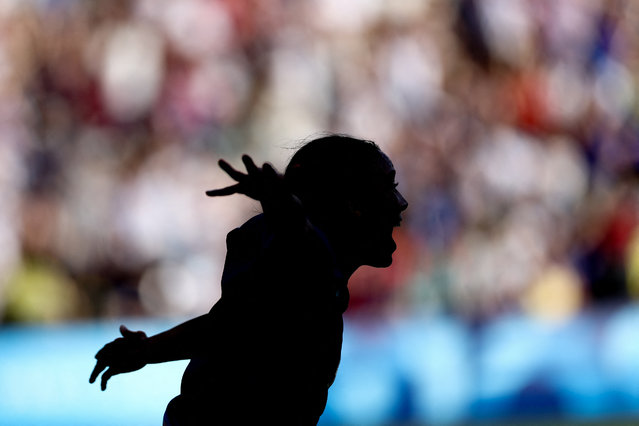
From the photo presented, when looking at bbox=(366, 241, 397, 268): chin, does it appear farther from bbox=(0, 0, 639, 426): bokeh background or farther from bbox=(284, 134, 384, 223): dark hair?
bbox=(0, 0, 639, 426): bokeh background

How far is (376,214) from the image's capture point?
6.70 feet

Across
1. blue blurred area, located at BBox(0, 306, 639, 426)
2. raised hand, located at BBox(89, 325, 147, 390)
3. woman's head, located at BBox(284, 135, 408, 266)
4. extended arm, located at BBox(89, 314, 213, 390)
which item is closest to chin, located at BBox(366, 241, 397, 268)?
woman's head, located at BBox(284, 135, 408, 266)

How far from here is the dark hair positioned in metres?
2.02

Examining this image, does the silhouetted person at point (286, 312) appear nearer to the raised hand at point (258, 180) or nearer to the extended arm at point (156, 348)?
the extended arm at point (156, 348)

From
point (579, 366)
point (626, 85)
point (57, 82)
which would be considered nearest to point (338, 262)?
point (579, 366)

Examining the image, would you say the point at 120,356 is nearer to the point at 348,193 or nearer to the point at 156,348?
the point at 156,348

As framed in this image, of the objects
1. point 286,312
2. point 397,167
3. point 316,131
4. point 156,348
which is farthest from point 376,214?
point 397,167

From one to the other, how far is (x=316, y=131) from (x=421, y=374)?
1.37 metres

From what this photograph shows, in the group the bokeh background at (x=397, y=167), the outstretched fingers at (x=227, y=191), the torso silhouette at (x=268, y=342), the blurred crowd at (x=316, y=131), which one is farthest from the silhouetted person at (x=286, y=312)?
the blurred crowd at (x=316, y=131)

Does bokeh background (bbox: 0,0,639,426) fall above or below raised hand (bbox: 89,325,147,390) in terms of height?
above

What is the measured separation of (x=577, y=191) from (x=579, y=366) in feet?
3.79

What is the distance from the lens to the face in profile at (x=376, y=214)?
2033mm

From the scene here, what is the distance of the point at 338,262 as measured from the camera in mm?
2043

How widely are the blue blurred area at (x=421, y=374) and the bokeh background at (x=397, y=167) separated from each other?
0.6 inches
